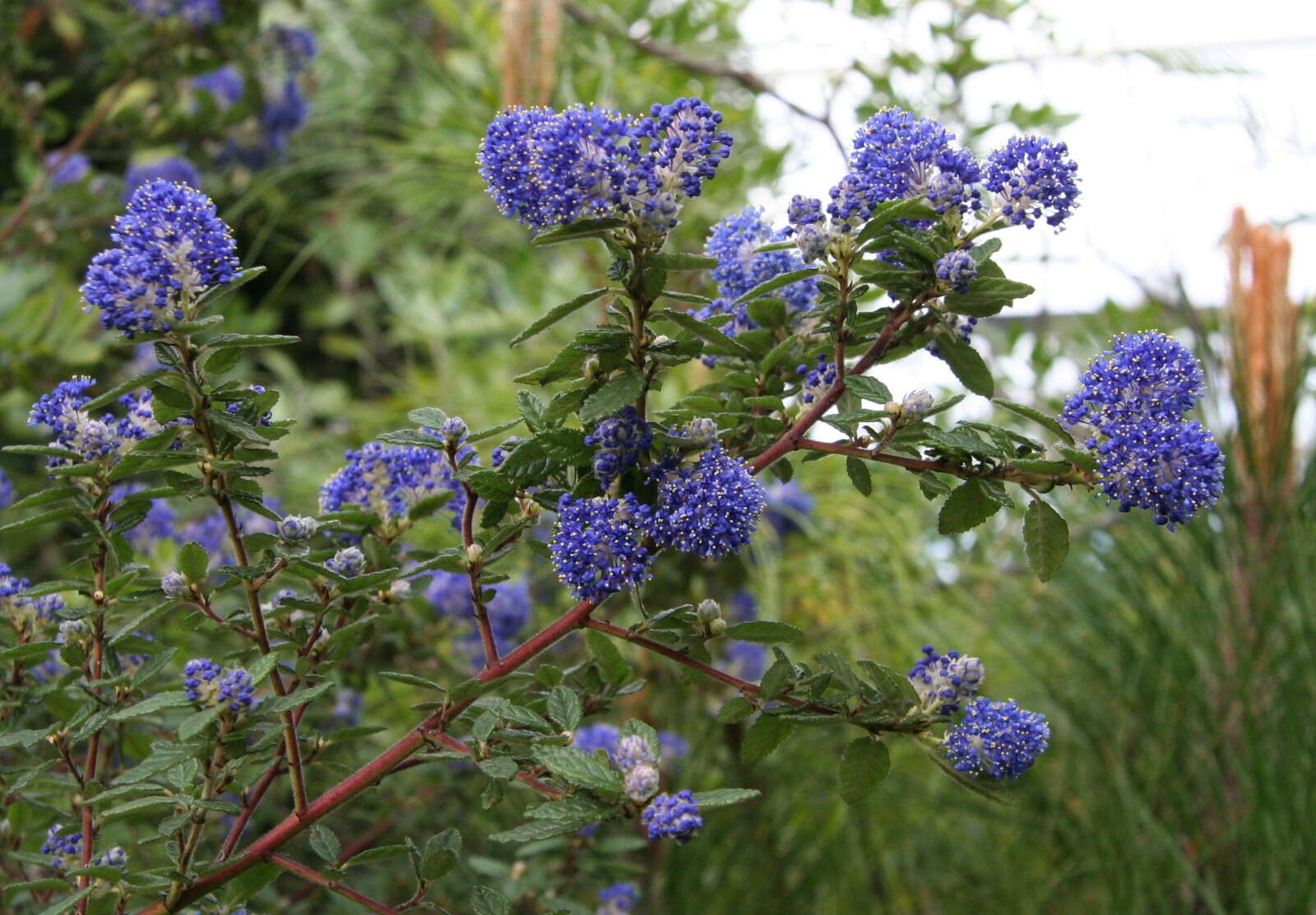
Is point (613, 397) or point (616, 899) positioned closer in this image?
point (613, 397)

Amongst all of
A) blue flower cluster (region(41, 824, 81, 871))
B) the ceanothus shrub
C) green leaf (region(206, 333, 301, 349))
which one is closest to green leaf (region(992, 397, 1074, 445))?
the ceanothus shrub

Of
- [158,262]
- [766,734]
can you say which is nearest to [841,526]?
[766,734]

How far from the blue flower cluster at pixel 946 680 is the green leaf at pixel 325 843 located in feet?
1.26

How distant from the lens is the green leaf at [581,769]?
0.68m

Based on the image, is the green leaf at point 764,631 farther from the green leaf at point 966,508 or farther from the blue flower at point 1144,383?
the blue flower at point 1144,383

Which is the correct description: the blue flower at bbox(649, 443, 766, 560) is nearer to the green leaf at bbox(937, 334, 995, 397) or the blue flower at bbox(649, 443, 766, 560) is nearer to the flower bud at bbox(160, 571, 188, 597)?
the green leaf at bbox(937, 334, 995, 397)

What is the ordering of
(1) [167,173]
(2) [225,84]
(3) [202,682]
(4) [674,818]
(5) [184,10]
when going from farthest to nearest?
(2) [225,84], (1) [167,173], (5) [184,10], (3) [202,682], (4) [674,818]

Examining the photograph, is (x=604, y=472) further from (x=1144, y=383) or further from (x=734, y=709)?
(x=1144, y=383)

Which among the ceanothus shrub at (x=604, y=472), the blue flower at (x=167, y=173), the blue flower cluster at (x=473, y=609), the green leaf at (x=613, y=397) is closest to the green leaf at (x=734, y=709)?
the ceanothus shrub at (x=604, y=472)

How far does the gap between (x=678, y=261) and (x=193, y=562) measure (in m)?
0.36

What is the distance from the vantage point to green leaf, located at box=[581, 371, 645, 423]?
70cm

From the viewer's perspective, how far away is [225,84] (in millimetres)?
2133

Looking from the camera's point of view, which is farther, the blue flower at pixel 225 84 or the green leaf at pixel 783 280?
the blue flower at pixel 225 84

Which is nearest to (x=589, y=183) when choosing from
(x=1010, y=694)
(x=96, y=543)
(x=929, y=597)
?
(x=96, y=543)
